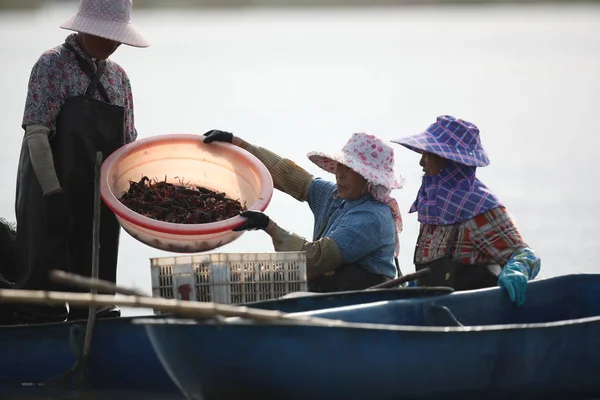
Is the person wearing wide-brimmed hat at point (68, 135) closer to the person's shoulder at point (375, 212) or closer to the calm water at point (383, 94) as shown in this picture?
the person's shoulder at point (375, 212)

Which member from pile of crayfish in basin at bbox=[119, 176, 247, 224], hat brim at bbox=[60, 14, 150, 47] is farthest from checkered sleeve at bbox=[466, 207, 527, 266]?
hat brim at bbox=[60, 14, 150, 47]

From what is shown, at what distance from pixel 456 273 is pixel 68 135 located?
1.88 meters

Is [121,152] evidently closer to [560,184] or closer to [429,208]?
[429,208]

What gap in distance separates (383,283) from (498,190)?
6.90 meters

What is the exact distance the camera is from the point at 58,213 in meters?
6.06

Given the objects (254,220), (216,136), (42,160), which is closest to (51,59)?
(42,160)

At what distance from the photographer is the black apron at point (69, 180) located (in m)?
5.97

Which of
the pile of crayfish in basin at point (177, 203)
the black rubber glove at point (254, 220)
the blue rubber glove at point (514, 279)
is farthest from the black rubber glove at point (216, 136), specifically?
the blue rubber glove at point (514, 279)

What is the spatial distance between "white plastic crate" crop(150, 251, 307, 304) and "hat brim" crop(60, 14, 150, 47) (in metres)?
1.02

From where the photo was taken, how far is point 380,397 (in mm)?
5055

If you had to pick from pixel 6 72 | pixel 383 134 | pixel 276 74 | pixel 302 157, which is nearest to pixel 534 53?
pixel 276 74

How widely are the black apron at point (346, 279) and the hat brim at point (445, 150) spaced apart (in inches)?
26.1

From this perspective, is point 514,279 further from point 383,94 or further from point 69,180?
point 383,94

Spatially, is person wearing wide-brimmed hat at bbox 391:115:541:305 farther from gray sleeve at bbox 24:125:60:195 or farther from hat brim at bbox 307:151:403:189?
gray sleeve at bbox 24:125:60:195
